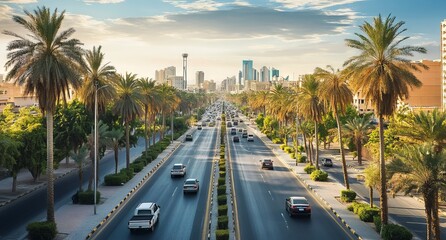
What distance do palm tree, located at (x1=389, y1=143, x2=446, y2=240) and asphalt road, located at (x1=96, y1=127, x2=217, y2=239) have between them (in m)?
12.1

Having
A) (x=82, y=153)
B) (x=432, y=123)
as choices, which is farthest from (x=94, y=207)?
(x=432, y=123)

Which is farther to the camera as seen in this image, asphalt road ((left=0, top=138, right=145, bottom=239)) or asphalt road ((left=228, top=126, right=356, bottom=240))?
asphalt road ((left=0, top=138, right=145, bottom=239))

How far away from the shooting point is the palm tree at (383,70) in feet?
89.4

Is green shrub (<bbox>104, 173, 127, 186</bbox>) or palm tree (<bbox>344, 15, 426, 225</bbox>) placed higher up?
palm tree (<bbox>344, 15, 426, 225</bbox>)

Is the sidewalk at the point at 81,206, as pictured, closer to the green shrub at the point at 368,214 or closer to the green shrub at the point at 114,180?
the green shrub at the point at 114,180

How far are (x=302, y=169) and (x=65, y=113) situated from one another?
2905 cm

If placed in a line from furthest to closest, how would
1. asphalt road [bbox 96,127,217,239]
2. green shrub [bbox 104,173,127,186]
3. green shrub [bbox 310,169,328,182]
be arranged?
1. green shrub [bbox 310,169,328,182]
2. green shrub [bbox 104,173,127,186]
3. asphalt road [bbox 96,127,217,239]

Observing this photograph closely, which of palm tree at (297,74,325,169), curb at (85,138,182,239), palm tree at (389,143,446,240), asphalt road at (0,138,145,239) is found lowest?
asphalt road at (0,138,145,239)

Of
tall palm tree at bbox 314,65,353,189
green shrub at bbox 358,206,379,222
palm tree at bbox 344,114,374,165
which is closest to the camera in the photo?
green shrub at bbox 358,206,379,222

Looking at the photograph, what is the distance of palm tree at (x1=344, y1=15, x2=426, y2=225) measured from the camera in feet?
89.4

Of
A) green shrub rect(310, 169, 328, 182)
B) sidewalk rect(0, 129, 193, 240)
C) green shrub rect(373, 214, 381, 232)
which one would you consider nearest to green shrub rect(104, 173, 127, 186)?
sidewalk rect(0, 129, 193, 240)

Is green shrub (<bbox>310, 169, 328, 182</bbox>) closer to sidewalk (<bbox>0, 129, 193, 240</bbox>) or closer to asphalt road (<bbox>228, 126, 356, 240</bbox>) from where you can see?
asphalt road (<bbox>228, 126, 356, 240</bbox>)

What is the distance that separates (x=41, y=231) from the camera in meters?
24.9

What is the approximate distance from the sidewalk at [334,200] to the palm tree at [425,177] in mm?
4273
